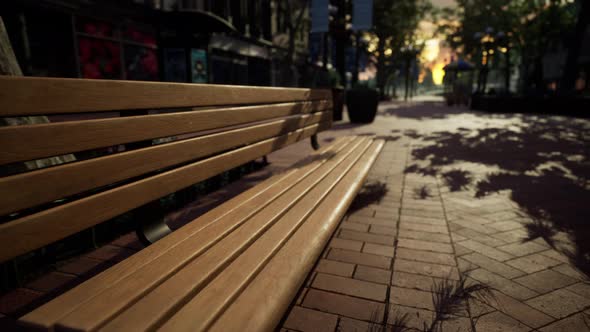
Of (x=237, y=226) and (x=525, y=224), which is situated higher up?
(x=237, y=226)

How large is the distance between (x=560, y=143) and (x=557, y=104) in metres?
8.61

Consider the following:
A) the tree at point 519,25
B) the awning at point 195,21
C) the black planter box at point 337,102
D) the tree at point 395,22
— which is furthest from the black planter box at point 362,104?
the tree at point 395,22

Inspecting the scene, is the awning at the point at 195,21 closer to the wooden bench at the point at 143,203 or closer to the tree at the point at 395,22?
the wooden bench at the point at 143,203

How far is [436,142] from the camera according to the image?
6.85 meters

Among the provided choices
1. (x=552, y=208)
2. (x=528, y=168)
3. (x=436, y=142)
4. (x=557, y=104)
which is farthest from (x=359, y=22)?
(x=557, y=104)

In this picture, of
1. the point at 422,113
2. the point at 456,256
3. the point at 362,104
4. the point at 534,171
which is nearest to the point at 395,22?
the point at 422,113

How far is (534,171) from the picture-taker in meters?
4.55

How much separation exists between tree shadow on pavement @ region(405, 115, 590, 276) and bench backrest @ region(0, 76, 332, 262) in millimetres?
2274

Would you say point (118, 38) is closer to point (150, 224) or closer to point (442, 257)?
point (150, 224)

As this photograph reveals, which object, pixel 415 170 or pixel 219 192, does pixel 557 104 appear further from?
pixel 219 192

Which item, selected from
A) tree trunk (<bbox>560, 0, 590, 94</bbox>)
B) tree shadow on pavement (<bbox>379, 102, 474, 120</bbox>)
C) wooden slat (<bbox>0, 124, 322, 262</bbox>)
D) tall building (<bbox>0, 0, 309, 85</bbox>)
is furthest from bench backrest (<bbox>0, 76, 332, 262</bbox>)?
tree trunk (<bbox>560, 0, 590, 94</bbox>)

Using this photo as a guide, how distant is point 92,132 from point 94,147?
0.17ft

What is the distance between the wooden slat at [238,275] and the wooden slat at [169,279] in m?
0.04

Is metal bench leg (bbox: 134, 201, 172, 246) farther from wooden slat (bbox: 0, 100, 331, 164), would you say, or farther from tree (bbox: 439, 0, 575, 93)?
tree (bbox: 439, 0, 575, 93)
